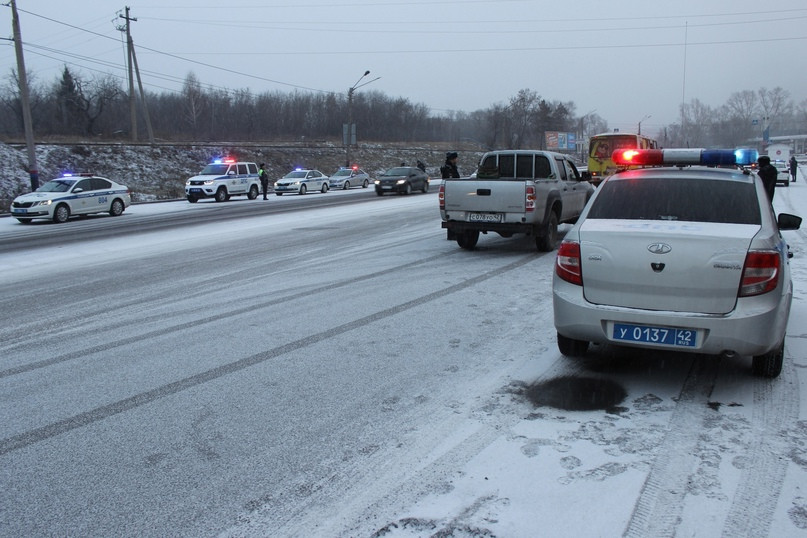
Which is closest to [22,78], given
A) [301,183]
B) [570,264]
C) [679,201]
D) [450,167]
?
[301,183]

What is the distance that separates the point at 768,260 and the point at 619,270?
0.99 m

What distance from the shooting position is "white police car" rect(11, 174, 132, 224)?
21438 millimetres

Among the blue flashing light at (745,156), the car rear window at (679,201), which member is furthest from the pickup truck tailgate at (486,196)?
the car rear window at (679,201)

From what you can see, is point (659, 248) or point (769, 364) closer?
point (659, 248)

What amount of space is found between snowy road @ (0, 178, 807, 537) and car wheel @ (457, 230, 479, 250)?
427 centimetres

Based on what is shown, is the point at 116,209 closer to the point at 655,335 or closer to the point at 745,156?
the point at 745,156

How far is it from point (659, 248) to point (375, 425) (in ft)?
7.91

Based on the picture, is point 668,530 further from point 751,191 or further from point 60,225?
point 60,225

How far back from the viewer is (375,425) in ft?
13.9

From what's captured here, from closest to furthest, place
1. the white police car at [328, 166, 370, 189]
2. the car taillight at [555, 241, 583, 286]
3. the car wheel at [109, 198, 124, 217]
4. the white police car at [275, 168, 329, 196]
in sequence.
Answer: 1. the car taillight at [555, 241, 583, 286]
2. the car wheel at [109, 198, 124, 217]
3. the white police car at [275, 168, 329, 196]
4. the white police car at [328, 166, 370, 189]

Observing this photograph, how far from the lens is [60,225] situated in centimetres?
2089

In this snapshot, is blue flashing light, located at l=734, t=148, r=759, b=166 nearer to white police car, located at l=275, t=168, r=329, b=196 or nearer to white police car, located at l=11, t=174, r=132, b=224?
white police car, located at l=11, t=174, r=132, b=224

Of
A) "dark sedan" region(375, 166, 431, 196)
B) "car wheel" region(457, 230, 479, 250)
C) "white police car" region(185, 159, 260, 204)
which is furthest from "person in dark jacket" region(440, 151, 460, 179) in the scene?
"white police car" region(185, 159, 260, 204)

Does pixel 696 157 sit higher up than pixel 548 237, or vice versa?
pixel 696 157
